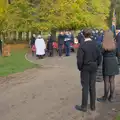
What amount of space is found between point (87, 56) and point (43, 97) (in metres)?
2.52

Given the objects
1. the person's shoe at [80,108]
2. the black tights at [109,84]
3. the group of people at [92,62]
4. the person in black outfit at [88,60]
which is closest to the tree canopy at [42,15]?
the black tights at [109,84]

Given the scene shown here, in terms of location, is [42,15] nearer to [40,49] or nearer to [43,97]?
[40,49]

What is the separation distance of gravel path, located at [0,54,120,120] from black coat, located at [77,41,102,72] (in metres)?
1.05

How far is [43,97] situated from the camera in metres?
9.75

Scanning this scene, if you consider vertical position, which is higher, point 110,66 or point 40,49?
point 110,66

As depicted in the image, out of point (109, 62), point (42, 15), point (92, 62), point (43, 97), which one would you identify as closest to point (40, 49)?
point (42, 15)

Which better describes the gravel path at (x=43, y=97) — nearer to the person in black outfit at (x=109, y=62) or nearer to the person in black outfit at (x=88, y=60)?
the person in black outfit at (x=109, y=62)

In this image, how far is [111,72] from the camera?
8.70 metres

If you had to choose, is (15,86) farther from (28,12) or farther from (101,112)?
(28,12)

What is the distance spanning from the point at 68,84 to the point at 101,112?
3.99 metres

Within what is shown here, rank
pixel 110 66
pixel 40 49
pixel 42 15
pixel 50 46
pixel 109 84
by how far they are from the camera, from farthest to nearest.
Answer: pixel 42 15 → pixel 50 46 → pixel 40 49 → pixel 109 84 → pixel 110 66

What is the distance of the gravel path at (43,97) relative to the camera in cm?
→ 779

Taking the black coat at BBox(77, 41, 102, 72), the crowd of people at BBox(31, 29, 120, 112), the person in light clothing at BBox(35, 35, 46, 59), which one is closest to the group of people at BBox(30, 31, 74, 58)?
the person in light clothing at BBox(35, 35, 46, 59)

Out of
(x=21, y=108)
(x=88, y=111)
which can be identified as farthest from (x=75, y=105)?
(x=21, y=108)
